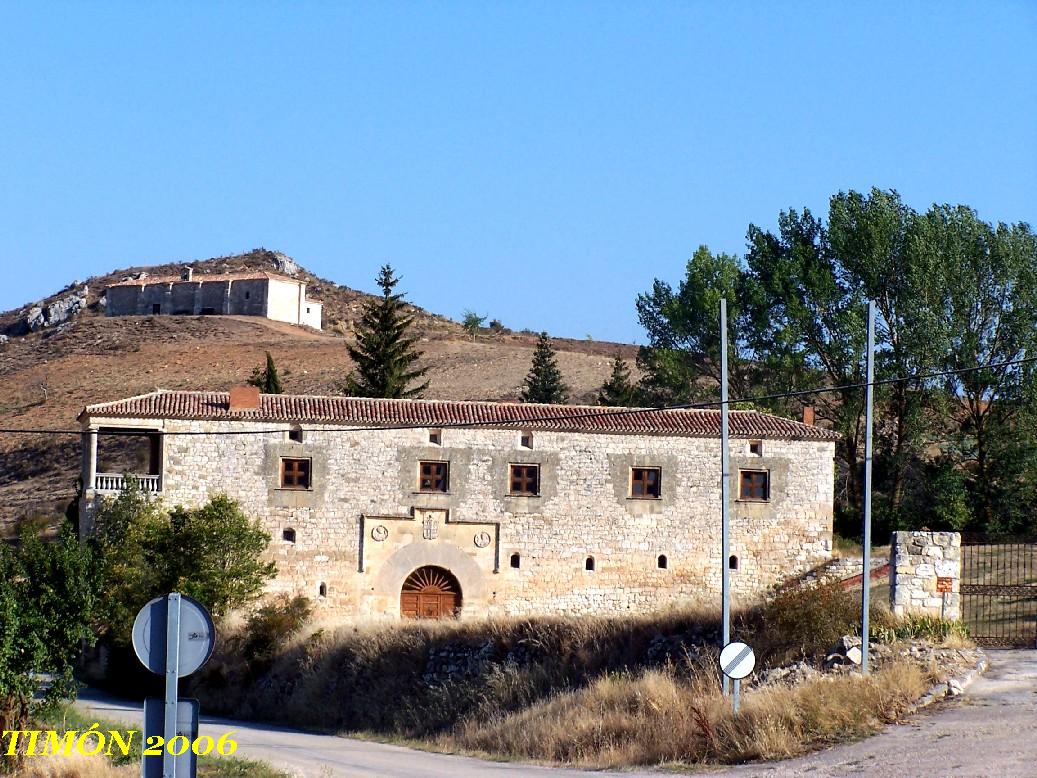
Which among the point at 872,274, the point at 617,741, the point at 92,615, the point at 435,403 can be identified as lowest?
the point at 617,741

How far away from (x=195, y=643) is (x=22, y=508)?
4697 centimetres

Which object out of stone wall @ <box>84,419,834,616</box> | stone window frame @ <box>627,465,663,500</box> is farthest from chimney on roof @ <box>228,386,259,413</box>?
stone window frame @ <box>627,465,663,500</box>

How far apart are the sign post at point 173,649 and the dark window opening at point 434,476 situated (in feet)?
87.3

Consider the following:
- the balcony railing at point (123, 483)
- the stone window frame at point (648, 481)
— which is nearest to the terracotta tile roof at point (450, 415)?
the stone window frame at point (648, 481)

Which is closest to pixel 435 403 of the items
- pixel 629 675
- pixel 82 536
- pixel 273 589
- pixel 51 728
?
pixel 273 589

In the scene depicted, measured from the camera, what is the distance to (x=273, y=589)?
37.0 m

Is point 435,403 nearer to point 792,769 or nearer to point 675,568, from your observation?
point 675,568

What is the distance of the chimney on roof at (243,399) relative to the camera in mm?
37750

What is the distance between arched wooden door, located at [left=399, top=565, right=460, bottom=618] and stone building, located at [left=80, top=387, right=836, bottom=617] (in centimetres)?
4

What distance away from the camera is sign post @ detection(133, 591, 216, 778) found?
11617 mm

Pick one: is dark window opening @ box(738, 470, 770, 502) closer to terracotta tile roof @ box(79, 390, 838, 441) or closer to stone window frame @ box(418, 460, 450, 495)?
terracotta tile roof @ box(79, 390, 838, 441)

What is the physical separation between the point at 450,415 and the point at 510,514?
3223 millimetres

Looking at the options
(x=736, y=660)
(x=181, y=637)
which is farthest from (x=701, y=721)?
(x=181, y=637)

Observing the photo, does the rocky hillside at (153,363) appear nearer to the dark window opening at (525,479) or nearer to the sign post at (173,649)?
the dark window opening at (525,479)
